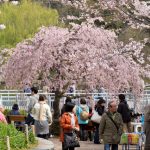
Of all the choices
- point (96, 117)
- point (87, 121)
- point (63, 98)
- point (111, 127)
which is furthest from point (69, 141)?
point (63, 98)

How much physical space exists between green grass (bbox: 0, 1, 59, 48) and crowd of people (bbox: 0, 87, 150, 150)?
89.0 ft

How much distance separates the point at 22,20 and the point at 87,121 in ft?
105

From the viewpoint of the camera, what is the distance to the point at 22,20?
53094 millimetres

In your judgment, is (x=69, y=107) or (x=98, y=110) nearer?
(x=69, y=107)

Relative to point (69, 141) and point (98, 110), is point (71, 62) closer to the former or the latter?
point (98, 110)

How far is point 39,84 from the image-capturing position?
971 inches

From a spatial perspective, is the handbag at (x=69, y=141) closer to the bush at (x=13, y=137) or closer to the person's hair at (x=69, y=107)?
the person's hair at (x=69, y=107)

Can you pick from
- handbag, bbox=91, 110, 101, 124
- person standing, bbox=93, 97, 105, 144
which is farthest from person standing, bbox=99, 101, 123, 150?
handbag, bbox=91, 110, 101, 124

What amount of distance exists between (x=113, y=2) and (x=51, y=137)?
20.3 ft

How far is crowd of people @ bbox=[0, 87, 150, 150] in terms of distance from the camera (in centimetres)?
1508

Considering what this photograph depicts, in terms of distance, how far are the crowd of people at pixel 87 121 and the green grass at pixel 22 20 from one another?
27.1 meters

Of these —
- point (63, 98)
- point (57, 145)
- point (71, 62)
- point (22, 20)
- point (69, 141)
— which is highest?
point (22, 20)

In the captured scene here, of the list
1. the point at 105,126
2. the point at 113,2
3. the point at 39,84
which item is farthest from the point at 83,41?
the point at 105,126

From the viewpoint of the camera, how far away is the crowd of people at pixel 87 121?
1508cm
